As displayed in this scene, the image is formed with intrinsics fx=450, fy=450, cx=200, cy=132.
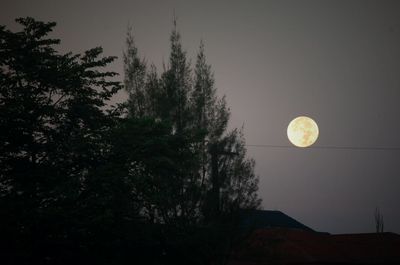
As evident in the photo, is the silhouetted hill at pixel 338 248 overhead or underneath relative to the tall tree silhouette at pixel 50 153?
underneath

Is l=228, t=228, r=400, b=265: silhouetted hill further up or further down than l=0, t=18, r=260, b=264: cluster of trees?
further down

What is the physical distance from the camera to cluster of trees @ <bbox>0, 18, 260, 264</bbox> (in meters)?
14.3

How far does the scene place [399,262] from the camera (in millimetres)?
29453

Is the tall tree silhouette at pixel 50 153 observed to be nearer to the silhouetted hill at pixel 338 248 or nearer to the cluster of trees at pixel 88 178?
the cluster of trees at pixel 88 178

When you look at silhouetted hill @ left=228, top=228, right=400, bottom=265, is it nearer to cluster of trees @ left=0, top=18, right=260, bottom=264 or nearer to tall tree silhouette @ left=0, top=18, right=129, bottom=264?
cluster of trees @ left=0, top=18, right=260, bottom=264

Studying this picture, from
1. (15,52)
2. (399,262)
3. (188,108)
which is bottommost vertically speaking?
(399,262)

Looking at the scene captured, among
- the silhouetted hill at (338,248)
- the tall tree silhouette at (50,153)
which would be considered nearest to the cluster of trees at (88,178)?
the tall tree silhouette at (50,153)

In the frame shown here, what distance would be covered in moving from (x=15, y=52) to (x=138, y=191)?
21.2 ft

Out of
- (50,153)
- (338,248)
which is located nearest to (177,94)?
(50,153)

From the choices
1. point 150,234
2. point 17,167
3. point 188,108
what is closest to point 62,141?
point 17,167

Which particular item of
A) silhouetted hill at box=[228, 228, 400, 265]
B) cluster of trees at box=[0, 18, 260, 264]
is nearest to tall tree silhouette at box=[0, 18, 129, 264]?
cluster of trees at box=[0, 18, 260, 264]

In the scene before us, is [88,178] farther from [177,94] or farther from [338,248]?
[338,248]

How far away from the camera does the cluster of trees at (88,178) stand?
563 inches

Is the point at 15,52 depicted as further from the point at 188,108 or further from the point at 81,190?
the point at 188,108
